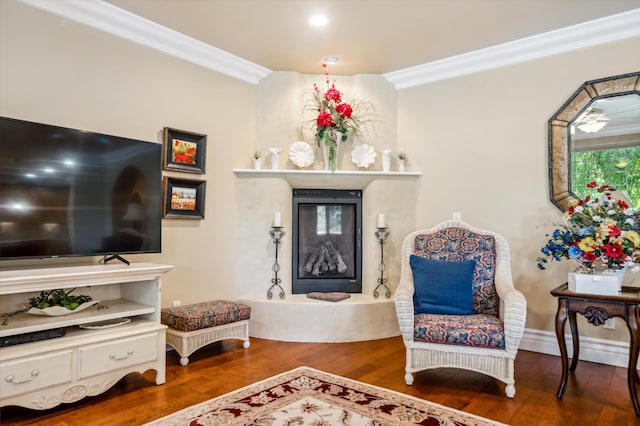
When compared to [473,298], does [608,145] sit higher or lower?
higher

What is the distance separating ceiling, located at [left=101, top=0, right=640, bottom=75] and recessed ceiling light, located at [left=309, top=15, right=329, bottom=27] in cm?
4

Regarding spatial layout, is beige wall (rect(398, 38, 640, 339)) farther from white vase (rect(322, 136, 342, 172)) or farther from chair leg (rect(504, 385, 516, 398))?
chair leg (rect(504, 385, 516, 398))

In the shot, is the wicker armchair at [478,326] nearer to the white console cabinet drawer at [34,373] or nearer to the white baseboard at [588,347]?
the white baseboard at [588,347]

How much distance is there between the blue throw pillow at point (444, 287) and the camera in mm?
2988

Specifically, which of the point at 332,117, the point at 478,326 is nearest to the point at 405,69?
the point at 332,117

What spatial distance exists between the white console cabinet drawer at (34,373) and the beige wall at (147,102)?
3.48ft

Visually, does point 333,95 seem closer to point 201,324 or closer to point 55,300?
point 201,324

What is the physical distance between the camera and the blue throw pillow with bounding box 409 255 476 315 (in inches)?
118

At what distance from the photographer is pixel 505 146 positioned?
3781mm

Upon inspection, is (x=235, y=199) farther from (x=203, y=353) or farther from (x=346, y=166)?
(x=203, y=353)

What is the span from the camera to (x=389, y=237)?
165 inches

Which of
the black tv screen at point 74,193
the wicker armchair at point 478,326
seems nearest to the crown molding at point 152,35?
the black tv screen at point 74,193

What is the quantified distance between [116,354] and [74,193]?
3.36ft

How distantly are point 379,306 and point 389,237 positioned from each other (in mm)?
709
